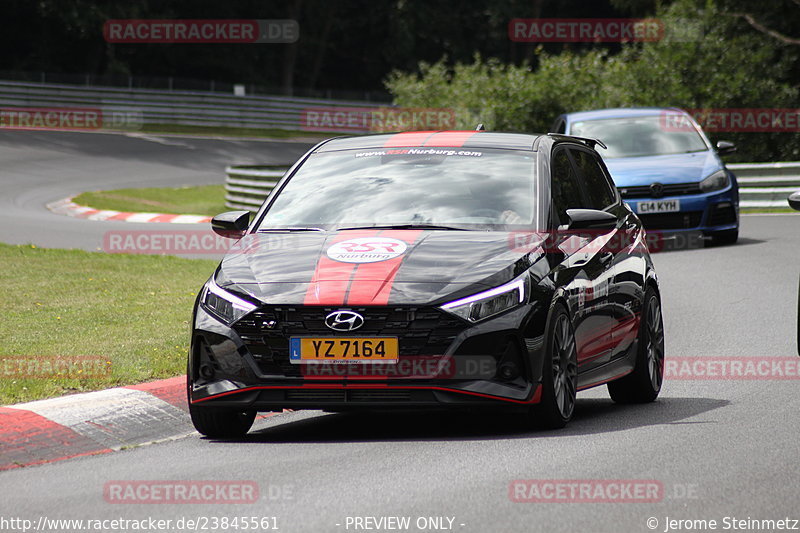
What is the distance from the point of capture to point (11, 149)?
129 ft

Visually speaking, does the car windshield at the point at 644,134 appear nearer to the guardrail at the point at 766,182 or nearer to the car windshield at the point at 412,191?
the guardrail at the point at 766,182

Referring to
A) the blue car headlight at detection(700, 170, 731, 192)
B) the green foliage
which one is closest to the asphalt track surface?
the blue car headlight at detection(700, 170, 731, 192)

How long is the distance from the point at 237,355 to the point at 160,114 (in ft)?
158

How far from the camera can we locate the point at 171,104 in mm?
55188

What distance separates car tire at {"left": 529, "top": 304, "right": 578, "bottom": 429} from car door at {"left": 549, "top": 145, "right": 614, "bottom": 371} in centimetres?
17

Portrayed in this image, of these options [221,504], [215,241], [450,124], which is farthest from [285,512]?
[450,124]

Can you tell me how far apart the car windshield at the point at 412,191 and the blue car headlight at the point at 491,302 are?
0.81 metres

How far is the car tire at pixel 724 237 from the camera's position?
1900 centimetres

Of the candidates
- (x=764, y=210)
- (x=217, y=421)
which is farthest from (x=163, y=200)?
(x=217, y=421)

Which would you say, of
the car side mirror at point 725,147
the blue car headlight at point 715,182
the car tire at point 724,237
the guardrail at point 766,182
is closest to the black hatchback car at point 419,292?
the blue car headlight at point 715,182

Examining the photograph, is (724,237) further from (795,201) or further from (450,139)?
(450,139)

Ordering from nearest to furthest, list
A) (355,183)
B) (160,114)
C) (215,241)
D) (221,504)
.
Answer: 1. (221,504)
2. (355,183)
3. (215,241)
4. (160,114)

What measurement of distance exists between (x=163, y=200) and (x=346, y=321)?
25.8m

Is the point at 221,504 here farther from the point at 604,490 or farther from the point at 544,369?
the point at 544,369
